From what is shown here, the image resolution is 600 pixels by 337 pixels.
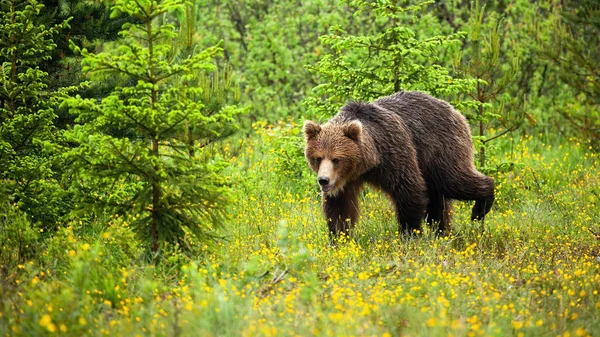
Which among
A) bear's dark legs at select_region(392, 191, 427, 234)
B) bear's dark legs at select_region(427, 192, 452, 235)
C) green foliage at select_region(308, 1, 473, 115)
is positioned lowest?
bear's dark legs at select_region(427, 192, 452, 235)

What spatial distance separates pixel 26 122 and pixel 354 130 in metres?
3.16

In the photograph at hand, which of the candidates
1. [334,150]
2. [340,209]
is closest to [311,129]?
[334,150]

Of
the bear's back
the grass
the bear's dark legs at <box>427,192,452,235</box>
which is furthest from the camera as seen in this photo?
the bear's dark legs at <box>427,192,452,235</box>

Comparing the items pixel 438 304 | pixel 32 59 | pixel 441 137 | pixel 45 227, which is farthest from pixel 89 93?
pixel 438 304

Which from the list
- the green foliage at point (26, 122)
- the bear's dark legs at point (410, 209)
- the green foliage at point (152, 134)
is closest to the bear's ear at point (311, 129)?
the bear's dark legs at point (410, 209)

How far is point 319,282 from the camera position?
5258 millimetres

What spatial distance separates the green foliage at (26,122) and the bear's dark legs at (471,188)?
4197 millimetres

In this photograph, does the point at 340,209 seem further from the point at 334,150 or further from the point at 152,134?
the point at 152,134

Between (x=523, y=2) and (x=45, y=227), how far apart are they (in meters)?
10.6

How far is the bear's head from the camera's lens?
6843 millimetres

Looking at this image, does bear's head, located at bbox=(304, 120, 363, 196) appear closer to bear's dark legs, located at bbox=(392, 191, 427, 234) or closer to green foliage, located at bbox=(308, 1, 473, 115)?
bear's dark legs, located at bbox=(392, 191, 427, 234)

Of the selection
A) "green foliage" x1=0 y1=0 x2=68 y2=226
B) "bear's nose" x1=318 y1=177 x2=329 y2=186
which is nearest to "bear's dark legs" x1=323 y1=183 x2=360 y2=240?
"bear's nose" x1=318 y1=177 x2=329 y2=186

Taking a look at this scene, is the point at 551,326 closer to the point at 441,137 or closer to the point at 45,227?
the point at 441,137

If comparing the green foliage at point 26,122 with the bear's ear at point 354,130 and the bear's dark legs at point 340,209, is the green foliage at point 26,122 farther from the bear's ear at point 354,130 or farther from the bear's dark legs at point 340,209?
the bear's ear at point 354,130
